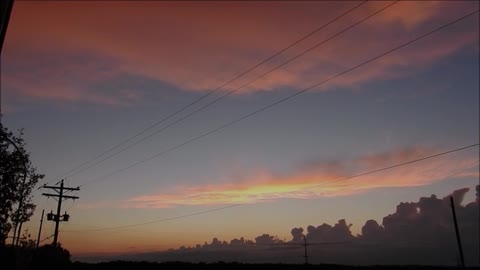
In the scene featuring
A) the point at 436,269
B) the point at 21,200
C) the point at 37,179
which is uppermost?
the point at 37,179

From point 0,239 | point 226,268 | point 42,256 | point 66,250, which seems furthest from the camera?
point 66,250

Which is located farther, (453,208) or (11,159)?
(453,208)

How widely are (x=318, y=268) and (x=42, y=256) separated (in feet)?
178

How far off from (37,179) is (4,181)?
491 centimetres

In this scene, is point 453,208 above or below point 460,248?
above

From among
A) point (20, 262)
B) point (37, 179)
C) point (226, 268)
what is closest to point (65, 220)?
point (20, 262)

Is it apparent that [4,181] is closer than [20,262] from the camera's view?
Yes

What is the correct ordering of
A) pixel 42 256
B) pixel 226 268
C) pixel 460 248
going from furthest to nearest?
pixel 226 268, pixel 42 256, pixel 460 248

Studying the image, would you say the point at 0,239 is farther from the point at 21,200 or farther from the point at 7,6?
the point at 7,6

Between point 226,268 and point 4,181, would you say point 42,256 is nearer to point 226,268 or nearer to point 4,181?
point 226,268

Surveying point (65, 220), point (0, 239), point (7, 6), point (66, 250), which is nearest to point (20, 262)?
point (65, 220)

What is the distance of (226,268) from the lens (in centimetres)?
9506

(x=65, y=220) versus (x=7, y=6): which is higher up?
(x=65, y=220)

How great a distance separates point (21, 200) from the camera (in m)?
35.7
